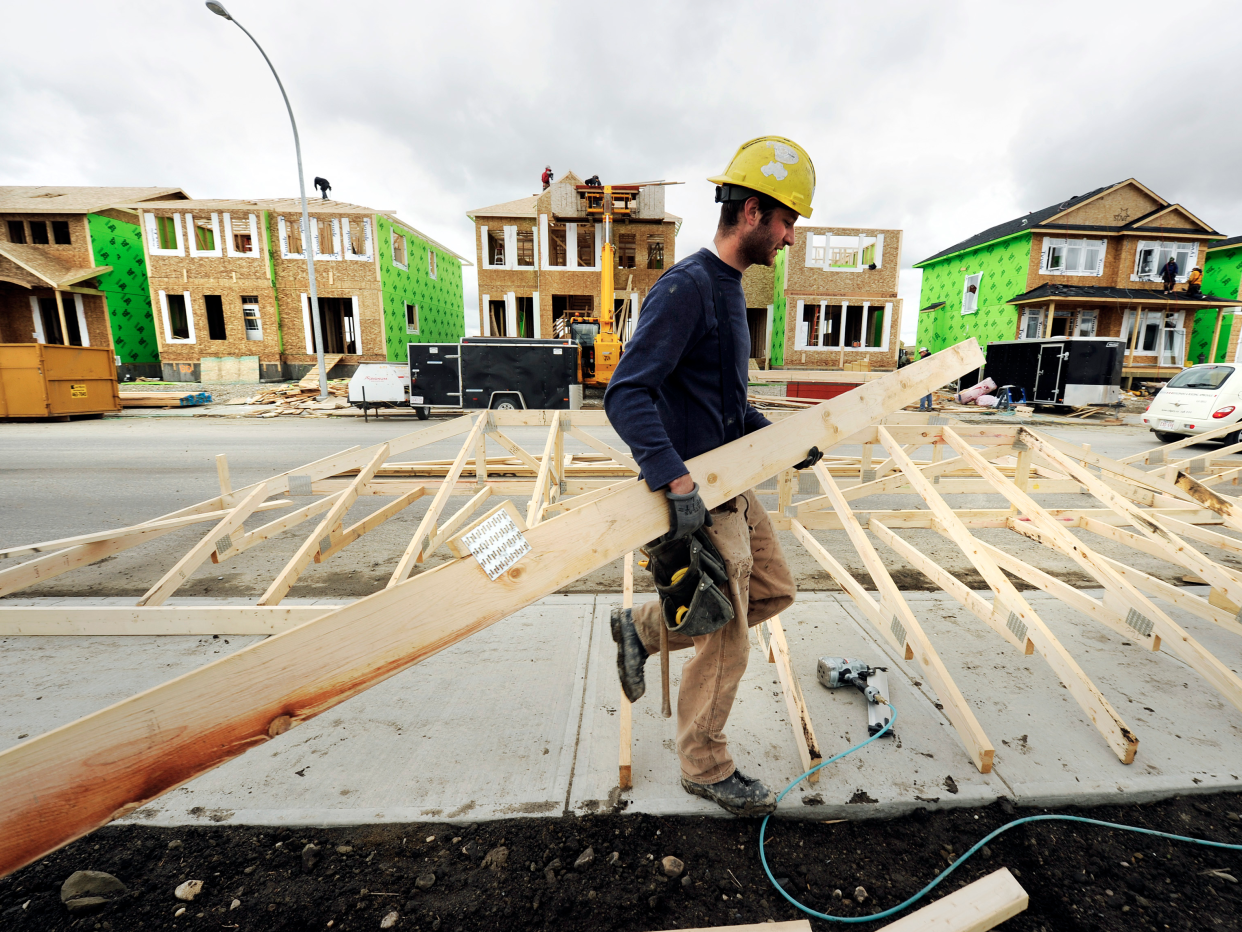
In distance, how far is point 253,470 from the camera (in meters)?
8.42

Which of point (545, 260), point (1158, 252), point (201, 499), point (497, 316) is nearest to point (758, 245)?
point (201, 499)

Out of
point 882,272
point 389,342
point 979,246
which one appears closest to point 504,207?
point 389,342

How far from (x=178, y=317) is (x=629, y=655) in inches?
1229

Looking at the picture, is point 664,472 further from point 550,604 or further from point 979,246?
point 979,246

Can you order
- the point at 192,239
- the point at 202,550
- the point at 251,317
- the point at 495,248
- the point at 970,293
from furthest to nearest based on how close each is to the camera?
the point at 970,293 < the point at 495,248 < the point at 251,317 < the point at 192,239 < the point at 202,550

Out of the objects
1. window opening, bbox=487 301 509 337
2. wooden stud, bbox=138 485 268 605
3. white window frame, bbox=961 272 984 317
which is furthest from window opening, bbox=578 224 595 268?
wooden stud, bbox=138 485 268 605

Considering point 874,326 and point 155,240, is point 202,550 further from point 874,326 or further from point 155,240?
point 874,326

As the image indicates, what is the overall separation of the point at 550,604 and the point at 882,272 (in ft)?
90.7

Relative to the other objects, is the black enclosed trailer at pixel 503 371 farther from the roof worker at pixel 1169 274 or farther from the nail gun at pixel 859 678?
the roof worker at pixel 1169 274

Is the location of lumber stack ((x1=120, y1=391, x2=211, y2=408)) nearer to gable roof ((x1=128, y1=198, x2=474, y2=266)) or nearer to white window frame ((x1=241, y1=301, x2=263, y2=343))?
white window frame ((x1=241, y1=301, x2=263, y2=343))

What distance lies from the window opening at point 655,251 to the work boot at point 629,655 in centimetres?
2481

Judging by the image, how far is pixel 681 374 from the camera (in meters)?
2.03

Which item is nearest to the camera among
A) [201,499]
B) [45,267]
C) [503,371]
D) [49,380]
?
[201,499]

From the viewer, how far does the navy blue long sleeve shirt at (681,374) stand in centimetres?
176
